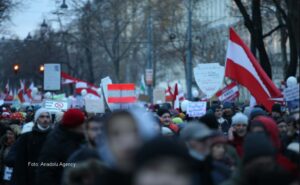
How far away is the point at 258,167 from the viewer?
5.90 m

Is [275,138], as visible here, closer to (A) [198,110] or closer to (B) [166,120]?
(B) [166,120]

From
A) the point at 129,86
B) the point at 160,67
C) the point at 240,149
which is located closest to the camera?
the point at 240,149

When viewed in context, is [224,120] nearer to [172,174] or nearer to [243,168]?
[243,168]

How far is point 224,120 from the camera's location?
→ 639 inches

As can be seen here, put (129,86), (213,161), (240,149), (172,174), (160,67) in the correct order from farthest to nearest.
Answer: (160,67) → (129,86) → (240,149) → (213,161) → (172,174)

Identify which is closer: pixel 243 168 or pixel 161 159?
pixel 161 159

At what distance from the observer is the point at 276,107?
1324 centimetres

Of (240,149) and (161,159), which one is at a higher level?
(161,159)

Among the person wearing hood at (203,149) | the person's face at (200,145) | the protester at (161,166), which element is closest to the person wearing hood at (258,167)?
the person wearing hood at (203,149)

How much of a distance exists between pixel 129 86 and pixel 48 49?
52909 millimetres

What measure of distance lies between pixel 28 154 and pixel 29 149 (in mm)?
71

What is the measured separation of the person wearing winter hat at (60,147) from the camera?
8.92 meters

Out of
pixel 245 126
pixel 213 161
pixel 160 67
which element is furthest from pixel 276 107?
pixel 160 67

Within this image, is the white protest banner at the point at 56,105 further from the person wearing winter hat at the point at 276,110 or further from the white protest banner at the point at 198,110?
the person wearing winter hat at the point at 276,110
